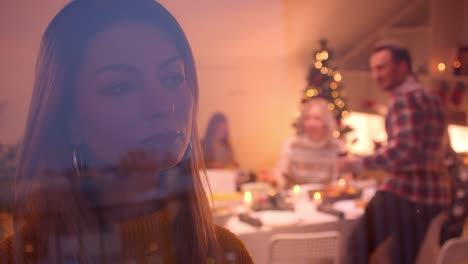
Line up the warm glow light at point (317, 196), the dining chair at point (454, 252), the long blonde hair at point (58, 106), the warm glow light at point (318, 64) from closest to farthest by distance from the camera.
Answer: the long blonde hair at point (58, 106), the warm glow light at point (318, 64), the dining chair at point (454, 252), the warm glow light at point (317, 196)

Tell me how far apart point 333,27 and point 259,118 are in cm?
16

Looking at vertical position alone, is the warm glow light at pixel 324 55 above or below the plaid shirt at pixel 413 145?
above

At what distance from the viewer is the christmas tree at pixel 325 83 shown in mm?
492

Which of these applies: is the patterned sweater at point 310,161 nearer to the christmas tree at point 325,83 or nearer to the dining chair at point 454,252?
the christmas tree at point 325,83

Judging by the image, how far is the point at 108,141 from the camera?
348mm

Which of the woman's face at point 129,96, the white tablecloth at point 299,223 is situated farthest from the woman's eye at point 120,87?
the white tablecloth at point 299,223

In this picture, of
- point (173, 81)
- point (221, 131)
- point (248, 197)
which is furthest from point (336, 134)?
point (173, 81)

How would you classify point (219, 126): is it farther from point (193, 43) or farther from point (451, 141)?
point (451, 141)

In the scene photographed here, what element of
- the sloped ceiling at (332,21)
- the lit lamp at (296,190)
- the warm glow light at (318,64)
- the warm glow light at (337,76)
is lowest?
the lit lamp at (296,190)

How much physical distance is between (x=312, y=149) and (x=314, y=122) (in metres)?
0.27

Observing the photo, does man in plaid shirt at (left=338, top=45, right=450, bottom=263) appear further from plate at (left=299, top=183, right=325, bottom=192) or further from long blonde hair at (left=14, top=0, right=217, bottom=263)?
long blonde hair at (left=14, top=0, right=217, bottom=263)

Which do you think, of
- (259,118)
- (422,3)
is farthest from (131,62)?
(422,3)

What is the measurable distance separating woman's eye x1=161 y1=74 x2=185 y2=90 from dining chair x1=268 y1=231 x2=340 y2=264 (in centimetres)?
24

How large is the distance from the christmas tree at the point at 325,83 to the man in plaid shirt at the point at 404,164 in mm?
51
